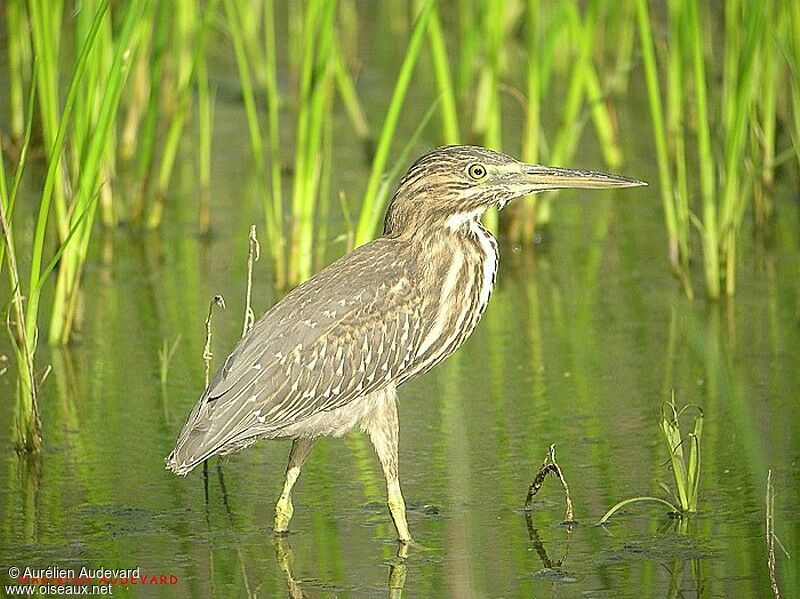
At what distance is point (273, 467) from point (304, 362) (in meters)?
0.99

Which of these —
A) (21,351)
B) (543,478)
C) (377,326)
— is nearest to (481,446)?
Answer: (543,478)

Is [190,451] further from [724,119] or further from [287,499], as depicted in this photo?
[724,119]

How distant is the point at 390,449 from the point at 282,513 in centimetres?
44

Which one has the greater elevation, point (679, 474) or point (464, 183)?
point (464, 183)

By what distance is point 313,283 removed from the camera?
5.77 meters

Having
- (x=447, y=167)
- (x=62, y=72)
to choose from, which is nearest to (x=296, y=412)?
(x=447, y=167)

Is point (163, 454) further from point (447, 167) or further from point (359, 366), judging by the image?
point (447, 167)

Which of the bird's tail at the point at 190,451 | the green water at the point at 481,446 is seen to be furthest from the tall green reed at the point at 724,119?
the bird's tail at the point at 190,451

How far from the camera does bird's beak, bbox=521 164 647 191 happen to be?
230 inches

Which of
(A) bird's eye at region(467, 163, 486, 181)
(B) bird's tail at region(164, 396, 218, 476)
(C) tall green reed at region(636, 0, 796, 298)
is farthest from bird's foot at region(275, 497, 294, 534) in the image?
(C) tall green reed at region(636, 0, 796, 298)

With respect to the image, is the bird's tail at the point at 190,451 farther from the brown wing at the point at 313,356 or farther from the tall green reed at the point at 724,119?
the tall green reed at the point at 724,119

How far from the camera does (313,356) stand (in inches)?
222

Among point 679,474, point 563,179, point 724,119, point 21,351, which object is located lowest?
point 679,474

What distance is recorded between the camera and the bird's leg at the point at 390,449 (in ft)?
18.4
